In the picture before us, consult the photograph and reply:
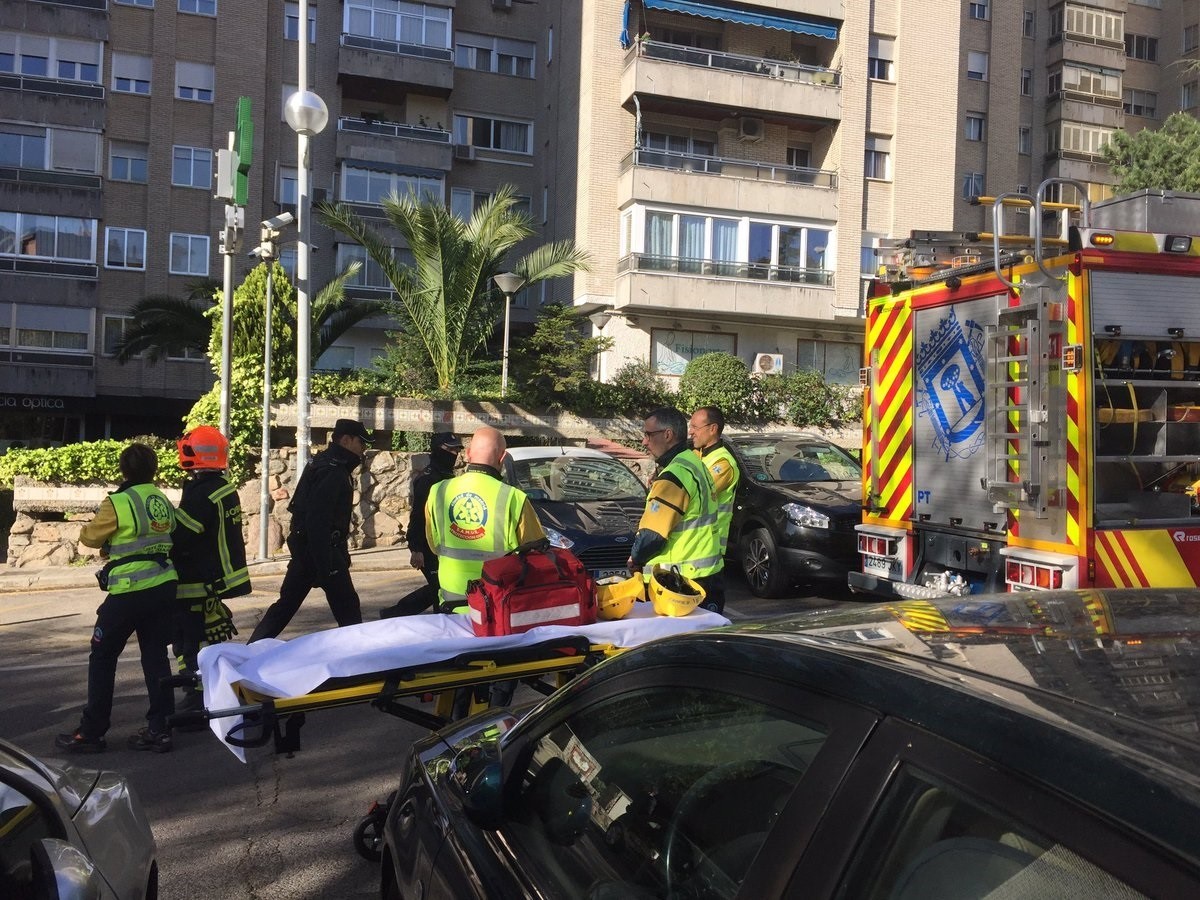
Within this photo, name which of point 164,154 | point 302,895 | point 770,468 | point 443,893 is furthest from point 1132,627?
point 164,154

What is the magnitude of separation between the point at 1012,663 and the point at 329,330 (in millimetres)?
19285

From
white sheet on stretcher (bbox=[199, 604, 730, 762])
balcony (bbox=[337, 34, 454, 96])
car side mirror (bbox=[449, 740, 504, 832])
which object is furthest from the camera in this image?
balcony (bbox=[337, 34, 454, 96])

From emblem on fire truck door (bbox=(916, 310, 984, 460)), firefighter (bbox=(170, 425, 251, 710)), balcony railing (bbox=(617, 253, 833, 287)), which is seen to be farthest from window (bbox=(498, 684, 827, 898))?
balcony railing (bbox=(617, 253, 833, 287))

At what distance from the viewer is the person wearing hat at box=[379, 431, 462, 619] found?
23.1ft

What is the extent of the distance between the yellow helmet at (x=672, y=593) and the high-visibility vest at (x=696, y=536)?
532 millimetres

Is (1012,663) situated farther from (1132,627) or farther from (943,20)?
(943,20)

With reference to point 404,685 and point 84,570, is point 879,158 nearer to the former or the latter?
point 84,570

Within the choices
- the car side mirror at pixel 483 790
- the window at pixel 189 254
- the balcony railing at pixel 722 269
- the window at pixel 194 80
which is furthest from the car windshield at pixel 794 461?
the window at pixel 194 80

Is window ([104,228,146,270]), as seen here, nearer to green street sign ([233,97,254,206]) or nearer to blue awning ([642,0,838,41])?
blue awning ([642,0,838,41])

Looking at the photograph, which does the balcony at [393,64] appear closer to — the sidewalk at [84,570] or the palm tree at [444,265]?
the palm tree at [444,265]

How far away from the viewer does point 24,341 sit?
29.1 m

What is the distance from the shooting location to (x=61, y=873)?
7.39 ft

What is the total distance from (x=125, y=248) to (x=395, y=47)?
391 inches

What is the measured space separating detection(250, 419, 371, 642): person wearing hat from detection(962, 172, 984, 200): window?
2821 cm
